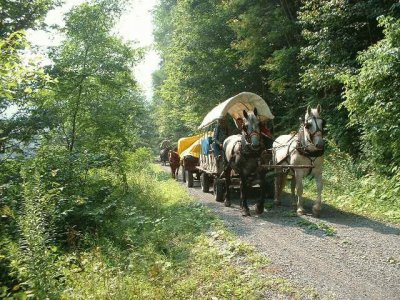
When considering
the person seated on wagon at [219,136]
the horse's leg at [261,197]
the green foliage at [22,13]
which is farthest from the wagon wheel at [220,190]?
the green foliage at [22,13]

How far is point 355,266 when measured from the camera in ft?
17.7

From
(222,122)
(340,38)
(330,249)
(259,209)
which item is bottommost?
(330,249)

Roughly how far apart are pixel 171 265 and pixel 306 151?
4.23 m

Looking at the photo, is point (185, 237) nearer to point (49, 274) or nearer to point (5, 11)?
point (49, 274)

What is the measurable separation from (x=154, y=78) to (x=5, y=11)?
40.7m

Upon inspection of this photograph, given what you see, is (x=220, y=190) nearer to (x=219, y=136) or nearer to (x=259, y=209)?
(x=219, y=136)

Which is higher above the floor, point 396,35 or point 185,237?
point 396,35

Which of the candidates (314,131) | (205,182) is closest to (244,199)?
(314,131)

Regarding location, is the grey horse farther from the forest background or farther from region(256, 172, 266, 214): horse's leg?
the forest background

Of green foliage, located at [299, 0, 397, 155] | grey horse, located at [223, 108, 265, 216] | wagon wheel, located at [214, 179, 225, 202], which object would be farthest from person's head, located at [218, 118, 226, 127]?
green foliage, located at [299, 0, 397, 155]

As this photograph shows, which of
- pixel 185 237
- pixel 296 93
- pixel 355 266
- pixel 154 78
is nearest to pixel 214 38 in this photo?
pixel 296 93

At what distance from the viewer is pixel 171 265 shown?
19.6 ft

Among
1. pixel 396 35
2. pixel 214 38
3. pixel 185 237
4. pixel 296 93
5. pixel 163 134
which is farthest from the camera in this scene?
pixel 163 134

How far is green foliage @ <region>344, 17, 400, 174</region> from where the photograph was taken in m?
9.03
